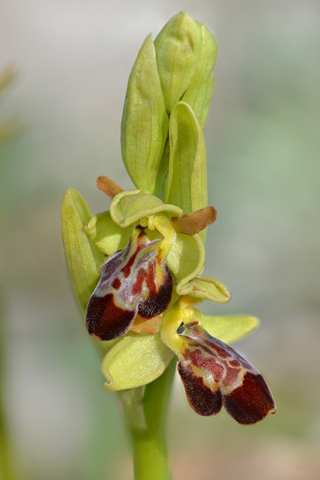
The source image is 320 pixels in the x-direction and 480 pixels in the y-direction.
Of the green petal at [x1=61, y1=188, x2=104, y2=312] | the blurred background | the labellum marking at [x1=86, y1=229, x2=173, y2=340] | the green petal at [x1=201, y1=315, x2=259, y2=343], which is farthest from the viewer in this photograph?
the blurred background

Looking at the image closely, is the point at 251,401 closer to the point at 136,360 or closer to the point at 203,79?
the point at 136,360

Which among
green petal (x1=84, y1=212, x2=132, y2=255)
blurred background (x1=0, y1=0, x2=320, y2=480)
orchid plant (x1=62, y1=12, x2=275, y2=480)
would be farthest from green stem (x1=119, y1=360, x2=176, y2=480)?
blurred background (x1=0, y1=0, x2=320, y2=480)

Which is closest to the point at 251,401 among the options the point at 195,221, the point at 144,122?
the point at 195,221

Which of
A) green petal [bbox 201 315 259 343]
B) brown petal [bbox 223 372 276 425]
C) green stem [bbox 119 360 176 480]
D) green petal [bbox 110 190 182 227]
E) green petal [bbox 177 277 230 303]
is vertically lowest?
green stem [bbox 119 360 176 480]

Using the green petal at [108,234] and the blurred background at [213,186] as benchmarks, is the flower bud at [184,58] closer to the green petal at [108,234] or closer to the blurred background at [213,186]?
the green petal at [108,234]

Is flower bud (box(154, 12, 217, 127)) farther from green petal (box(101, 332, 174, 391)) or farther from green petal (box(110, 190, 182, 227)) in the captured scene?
green petal (box(101, 332, 174, 391))

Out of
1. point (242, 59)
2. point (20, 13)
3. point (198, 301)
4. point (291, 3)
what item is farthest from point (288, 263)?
point (198, 301)
